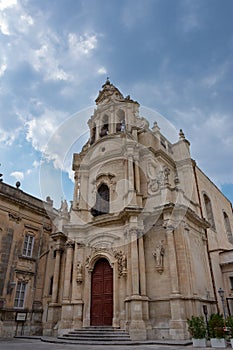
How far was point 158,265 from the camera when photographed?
13539mm

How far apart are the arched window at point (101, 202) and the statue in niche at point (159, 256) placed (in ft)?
15.7

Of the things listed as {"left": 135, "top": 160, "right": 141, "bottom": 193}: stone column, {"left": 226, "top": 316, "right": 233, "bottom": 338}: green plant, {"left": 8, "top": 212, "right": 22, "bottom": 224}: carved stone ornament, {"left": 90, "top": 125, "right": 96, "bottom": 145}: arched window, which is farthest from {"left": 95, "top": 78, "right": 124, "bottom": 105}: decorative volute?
{"left": 226, "top": 316, "right": 233, "bottom": 338}: green plant

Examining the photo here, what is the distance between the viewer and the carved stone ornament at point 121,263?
1410 cm

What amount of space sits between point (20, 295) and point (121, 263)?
782 cm

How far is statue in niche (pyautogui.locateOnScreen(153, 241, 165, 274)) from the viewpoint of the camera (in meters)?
13.5

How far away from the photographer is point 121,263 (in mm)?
14391

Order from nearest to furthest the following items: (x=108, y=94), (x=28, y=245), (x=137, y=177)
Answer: (x=137, y=177) → (x=28, y=245) → (x=108, y=94)

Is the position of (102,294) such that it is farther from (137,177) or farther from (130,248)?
(137,177)

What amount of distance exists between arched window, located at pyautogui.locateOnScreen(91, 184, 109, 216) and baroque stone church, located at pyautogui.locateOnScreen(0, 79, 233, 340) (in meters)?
0.07

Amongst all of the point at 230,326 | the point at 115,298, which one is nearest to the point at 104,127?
the point at 115,298

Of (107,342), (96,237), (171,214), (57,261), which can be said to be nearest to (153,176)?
(171,214)

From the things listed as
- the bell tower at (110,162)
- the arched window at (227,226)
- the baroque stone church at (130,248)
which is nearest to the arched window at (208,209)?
the baroque stone church at (130,248)

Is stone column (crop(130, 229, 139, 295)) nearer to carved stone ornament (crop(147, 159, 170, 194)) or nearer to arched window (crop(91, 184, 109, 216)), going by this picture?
carved stone ornament (crop(147, 159, 170, 194))

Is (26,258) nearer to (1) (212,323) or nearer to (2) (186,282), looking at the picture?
(2) (186,282)
